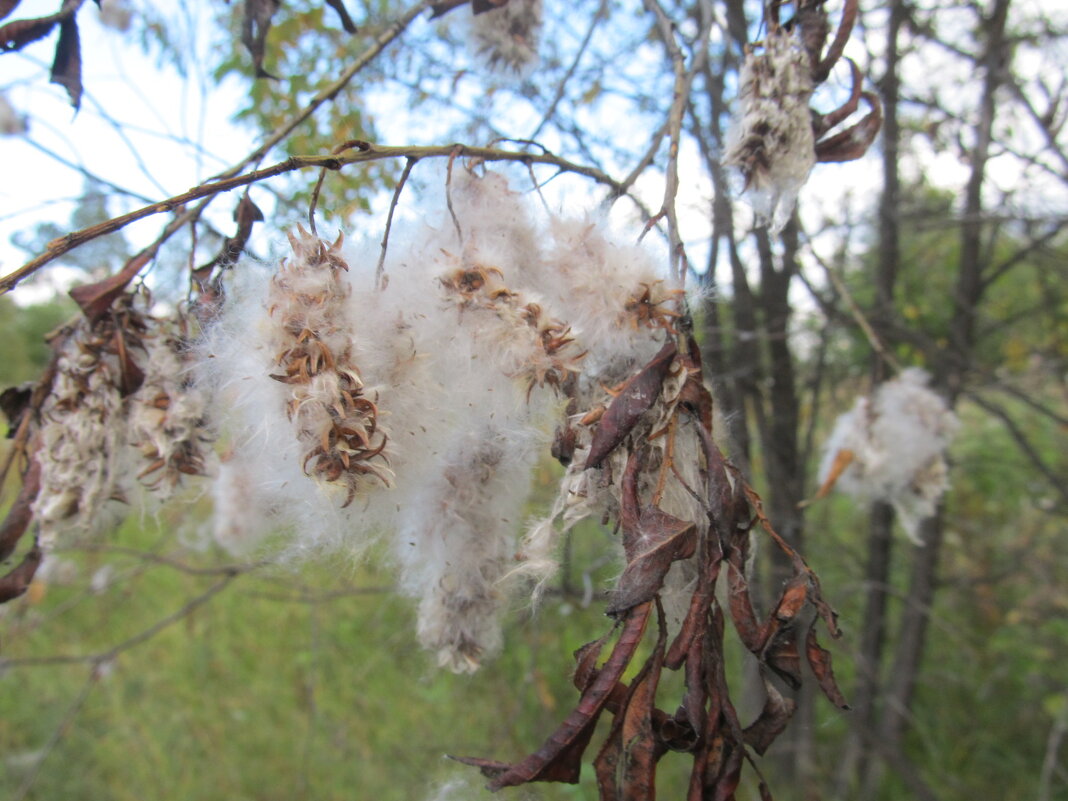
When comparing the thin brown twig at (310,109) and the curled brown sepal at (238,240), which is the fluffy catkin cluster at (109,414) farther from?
the thin brown twig at (310,109)

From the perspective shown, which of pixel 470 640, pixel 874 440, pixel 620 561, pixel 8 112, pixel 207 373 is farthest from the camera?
pixel 8 112

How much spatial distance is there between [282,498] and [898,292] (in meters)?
3.33

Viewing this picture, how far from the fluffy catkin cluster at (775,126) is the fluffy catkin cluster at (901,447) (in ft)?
3.03

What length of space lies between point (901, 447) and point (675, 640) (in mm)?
1450

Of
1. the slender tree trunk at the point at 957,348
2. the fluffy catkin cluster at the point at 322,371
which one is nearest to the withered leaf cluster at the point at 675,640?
the fluffy catkin cluster at the point at 322,371

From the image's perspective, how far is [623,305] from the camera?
0.94 m

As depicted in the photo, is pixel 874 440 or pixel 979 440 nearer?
pixel 874 440

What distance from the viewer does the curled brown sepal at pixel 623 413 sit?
779 millimetres

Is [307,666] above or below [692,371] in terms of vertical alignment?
below

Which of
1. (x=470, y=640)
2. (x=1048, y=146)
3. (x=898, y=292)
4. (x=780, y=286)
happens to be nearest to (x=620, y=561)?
(x=470, y=640)

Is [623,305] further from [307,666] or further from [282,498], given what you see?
[307,666]

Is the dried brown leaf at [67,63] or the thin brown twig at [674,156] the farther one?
the dried brown leaf at [67,63]

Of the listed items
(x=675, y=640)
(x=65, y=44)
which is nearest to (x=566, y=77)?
(x=65, y=44)

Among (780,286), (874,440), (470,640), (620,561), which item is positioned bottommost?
(470,640)
